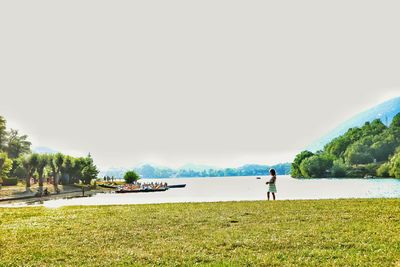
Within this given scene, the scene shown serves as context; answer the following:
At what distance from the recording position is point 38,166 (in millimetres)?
122000

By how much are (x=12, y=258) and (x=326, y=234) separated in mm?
12054

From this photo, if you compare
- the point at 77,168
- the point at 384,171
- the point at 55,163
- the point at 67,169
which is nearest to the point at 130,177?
the point at 77,168

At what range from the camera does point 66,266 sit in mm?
13734

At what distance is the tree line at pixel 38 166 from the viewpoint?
12049cm

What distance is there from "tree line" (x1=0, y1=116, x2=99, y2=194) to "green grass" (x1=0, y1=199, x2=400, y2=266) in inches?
3387

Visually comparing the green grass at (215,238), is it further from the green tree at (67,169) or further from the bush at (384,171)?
the bush at (384,171)

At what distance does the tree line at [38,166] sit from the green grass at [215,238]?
282 ft

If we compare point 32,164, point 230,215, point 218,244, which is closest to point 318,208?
point 230,215

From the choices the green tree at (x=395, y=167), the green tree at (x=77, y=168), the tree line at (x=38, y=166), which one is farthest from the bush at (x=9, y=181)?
the green tree at (x=395, y=167)

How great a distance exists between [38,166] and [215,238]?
378ft

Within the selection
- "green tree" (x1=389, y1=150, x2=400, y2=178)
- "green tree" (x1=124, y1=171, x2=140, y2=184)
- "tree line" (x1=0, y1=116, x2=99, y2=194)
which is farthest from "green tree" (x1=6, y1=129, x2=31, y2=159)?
"green tree" (x1=389, y1=150, x2=400, y2=178)

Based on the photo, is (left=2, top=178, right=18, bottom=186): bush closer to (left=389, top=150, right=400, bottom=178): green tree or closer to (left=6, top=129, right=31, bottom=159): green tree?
(left=6, top=129, right=31, bottom=159): green tree

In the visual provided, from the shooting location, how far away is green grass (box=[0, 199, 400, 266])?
45.6ft

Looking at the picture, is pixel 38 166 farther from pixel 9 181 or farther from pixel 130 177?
pixel 130 177
